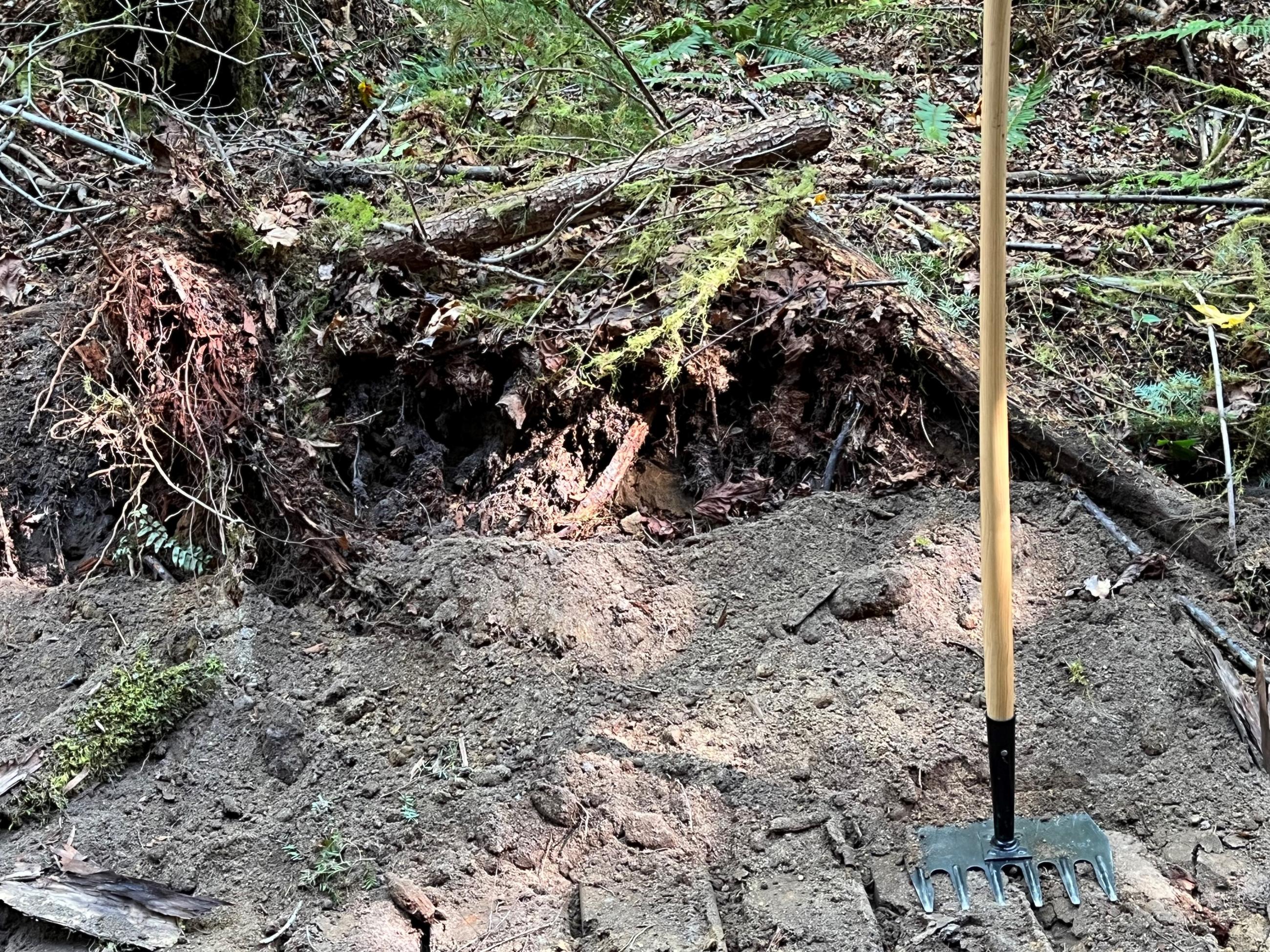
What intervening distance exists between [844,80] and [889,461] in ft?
11.0

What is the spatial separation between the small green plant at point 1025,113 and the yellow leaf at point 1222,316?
166 centimetres

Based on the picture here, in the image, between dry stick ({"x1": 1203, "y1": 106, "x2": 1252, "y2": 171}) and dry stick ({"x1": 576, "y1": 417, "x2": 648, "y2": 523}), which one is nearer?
dry stick ({"x1": 576, "y1": 417, "x2": 648, "y2": 523})

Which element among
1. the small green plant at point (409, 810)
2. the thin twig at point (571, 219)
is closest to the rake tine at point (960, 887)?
the small green plant at point (409, 810)

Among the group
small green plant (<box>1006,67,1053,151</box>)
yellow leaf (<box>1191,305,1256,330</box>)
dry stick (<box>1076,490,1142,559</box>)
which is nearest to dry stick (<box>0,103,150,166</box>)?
dry stick (<box>1076,490,1142,559</box>)

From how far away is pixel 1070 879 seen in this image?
202 centimetres

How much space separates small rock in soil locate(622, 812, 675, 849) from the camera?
A: 7.13ft

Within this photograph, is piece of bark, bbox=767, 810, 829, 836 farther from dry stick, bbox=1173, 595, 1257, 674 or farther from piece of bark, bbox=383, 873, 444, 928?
dry stick, bbox=1173, 595, 1257, 674

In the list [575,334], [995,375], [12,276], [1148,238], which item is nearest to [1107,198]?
[1148,238]

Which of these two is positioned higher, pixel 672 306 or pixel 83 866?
pixel 672 306

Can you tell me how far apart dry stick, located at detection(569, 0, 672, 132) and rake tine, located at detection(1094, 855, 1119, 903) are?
3287 mm

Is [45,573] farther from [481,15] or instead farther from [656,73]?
[656,73]

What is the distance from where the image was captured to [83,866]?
2172 millimetres

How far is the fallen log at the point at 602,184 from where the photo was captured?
364 cm

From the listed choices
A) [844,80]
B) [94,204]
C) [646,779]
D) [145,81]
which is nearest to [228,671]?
[646,779]
